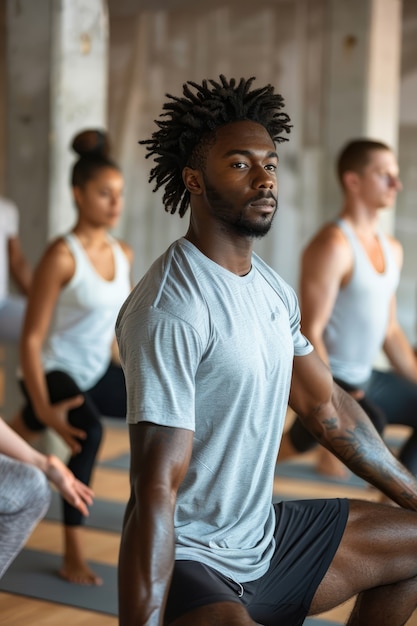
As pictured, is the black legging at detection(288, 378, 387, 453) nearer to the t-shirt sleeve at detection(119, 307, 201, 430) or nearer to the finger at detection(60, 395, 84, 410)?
the finger at detection(60, 395, 84, 410)

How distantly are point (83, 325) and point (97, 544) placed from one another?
74 cm

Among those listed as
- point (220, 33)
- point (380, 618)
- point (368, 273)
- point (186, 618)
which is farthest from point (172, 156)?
point (220, 33)

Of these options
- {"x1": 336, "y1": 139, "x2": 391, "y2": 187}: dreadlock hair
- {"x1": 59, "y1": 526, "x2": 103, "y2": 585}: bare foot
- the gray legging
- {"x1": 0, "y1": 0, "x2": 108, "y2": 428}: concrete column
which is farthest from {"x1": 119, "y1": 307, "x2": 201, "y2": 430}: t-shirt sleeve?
{"x1": 0, "y1": 0, "x2": 108, "y2": 428}: concrete column

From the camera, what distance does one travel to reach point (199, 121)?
1659 mm

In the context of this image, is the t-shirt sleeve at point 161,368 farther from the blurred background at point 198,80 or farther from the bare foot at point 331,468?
the blurred background at point 198,80

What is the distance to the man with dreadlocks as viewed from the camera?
1.45m

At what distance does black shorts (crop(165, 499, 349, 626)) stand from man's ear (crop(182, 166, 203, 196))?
0.62 m

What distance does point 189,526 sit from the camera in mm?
1595

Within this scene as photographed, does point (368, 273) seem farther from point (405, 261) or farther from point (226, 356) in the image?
point (405, 261)

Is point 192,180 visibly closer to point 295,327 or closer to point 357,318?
point 295,327

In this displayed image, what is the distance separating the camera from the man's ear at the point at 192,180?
5.42 ft

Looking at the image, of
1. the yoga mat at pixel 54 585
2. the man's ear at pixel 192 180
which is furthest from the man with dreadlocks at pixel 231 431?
the yoga mat at pixel 54 585

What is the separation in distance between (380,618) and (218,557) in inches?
15.2

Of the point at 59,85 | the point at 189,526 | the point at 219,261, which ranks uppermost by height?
the point at 59,85
